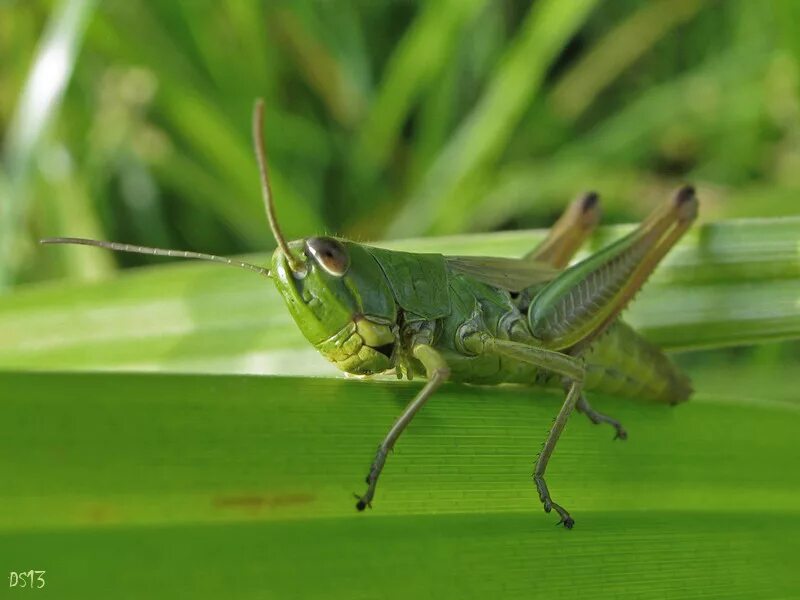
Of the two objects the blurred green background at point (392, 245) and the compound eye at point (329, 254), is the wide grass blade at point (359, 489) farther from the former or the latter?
the compound eye at point (329, 254)

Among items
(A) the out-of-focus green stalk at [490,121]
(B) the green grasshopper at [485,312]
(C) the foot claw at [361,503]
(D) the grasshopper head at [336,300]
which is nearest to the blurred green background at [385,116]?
(A) the out-of-focus green stalk at [490,121]

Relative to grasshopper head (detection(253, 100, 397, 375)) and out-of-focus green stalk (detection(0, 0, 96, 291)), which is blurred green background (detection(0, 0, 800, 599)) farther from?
grasshopper head (detection(253, 100, 397, 375))

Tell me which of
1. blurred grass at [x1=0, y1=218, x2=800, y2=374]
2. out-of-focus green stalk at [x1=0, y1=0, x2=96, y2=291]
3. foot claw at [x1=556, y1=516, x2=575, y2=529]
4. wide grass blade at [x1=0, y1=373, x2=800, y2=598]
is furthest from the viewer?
out-of-focus green stalk at [x1=0, y1=0, x2=96, y2=291]

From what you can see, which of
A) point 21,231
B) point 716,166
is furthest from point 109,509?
point 716,166

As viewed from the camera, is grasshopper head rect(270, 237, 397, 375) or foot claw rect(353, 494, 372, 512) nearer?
foot claw rect(353, 494, 372, 512)

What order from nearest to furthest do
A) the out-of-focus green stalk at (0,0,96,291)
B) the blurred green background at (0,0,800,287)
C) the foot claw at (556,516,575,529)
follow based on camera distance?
the foot claw at (556,516,575,529) → the out-of-focus green stalk at (0,0,96,291) → the blurred green background at (0,0,800,287)

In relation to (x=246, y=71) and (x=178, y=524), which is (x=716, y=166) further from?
(x=178, y=524)

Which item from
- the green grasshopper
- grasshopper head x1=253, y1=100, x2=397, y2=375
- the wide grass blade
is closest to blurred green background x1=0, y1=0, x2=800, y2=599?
the wide grass blade

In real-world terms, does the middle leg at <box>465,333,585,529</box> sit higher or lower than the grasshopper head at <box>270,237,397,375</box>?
lower
